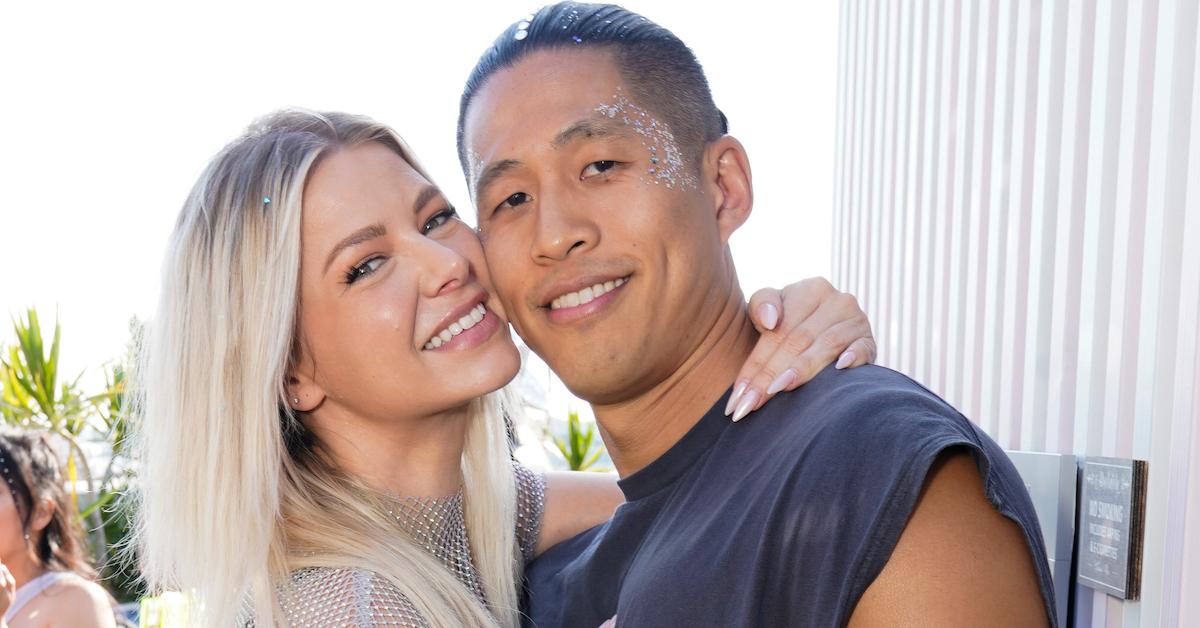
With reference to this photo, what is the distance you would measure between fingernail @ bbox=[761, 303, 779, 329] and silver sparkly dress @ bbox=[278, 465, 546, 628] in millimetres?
824

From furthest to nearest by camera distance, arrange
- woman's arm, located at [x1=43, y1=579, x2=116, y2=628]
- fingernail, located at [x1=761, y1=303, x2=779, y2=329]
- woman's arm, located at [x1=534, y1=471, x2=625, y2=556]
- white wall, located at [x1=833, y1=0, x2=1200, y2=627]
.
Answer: woman's arm, located at [x1=43, y1=579, x2=116, y2=628]
woman's arm, located at [x1=534, y1=471, x2=625, y2=556]
fingernail, located at [x1=761, y1=303, x2=779, y2=329]
white wall, located at [x1=833, y1=0, x2=1200, y2=627]

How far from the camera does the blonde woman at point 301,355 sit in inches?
80.0

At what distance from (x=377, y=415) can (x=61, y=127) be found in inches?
402

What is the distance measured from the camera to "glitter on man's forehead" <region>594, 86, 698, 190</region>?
1.86 m

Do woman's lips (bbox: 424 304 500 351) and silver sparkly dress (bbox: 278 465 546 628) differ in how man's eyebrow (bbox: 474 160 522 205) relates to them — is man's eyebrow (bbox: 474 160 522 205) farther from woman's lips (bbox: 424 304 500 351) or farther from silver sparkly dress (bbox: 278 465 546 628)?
silver sparkly dress (bbox: 278 465 546 628)

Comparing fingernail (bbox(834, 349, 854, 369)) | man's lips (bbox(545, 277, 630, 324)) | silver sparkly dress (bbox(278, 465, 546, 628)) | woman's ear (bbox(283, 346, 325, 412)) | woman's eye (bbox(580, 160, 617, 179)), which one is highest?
woman's eye (bbox(580, 160, 617, 179))

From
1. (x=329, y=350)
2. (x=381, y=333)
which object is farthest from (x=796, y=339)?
(x=329, y=350)

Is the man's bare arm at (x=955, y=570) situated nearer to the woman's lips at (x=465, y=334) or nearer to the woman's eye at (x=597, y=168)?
the woman's eye at (x=597, y=168)

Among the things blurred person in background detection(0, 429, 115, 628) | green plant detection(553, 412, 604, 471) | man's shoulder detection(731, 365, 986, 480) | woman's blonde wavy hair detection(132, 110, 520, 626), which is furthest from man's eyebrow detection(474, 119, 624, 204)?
green plant detection(553, 412, 604, 471)

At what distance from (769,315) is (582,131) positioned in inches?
18.1

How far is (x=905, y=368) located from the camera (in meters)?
3.00

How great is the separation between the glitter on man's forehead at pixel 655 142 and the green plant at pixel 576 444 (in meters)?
6.03

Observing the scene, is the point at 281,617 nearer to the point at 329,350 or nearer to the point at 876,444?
the point at 329,350

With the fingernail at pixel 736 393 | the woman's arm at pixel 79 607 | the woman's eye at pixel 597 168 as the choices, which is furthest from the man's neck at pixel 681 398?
the woman's arm at pixel 79 607
